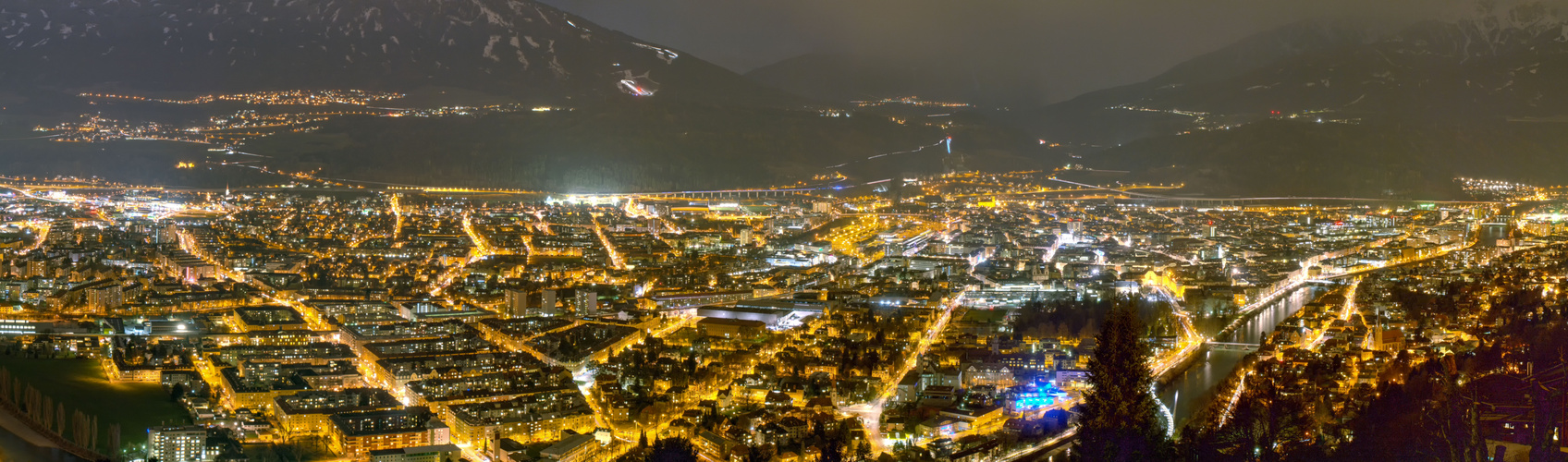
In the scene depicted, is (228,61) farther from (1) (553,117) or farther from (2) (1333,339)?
(2) (1333,339)

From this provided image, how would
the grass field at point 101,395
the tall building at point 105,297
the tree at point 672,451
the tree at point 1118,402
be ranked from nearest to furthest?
1. the tree at point 1118,402
2. the tree at point 672,451
3. the grass field at point 101,395
4. the tall building at point 105,297

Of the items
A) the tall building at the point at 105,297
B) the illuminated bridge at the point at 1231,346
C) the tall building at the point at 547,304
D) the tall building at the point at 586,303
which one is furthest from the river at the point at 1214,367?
the tall building at the point at 105,297

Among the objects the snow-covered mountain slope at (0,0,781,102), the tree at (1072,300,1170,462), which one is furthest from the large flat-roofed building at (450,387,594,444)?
the snow-covered mountain slope at (0,0,781,102)

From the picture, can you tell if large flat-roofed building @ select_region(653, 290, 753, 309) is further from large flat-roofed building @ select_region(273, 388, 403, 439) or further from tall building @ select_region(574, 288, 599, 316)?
large flat-roofed building @ select_region(273, 388, 403, 439)

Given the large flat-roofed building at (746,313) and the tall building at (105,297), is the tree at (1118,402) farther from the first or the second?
the tall building at (105,297)

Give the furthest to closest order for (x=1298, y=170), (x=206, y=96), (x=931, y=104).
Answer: (x=931, y=104)
(x=206, y=96)
(x=1298, y=170)

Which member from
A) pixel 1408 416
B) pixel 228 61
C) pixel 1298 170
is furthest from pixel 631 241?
pixel 228 61

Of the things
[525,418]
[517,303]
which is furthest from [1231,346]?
[517,303]
